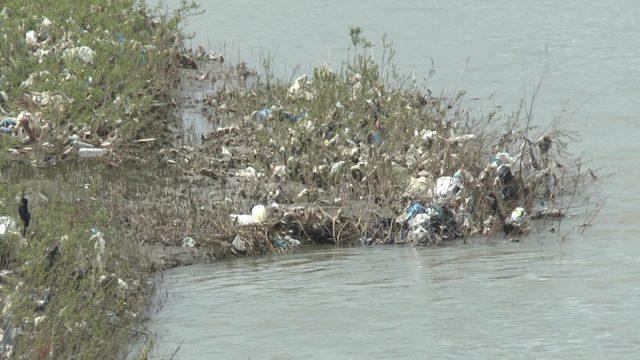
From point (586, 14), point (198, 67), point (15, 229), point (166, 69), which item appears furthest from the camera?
point (586, 14)

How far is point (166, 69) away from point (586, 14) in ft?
27.7

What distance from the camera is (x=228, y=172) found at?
37.4 ft

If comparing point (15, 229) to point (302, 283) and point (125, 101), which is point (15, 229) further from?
point (125, 101)

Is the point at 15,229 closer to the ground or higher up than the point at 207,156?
higher up

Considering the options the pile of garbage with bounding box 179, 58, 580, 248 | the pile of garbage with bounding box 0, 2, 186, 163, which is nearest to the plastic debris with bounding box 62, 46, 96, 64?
the pile of garbage with bounding box 0, 2, 186, 163

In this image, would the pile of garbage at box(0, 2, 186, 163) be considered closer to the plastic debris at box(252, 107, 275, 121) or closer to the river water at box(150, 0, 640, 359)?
the plastic debris at box(252, 107, 275, 121)

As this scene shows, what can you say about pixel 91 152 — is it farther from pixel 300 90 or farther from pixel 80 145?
pixel 300 90

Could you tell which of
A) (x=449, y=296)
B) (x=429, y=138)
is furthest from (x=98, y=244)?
(x=429, y=138)

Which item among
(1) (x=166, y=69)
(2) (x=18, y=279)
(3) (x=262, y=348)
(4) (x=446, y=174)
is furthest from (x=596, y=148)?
(2) (x=18, y=279)

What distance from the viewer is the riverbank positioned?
28.6 feet

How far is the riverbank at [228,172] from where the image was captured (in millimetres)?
8719

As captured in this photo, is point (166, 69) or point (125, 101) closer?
point (125, 101)

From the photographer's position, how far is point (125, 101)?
1224 centimetres

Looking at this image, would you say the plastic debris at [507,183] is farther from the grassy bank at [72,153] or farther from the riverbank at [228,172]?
the grassy bank at [72,153]
